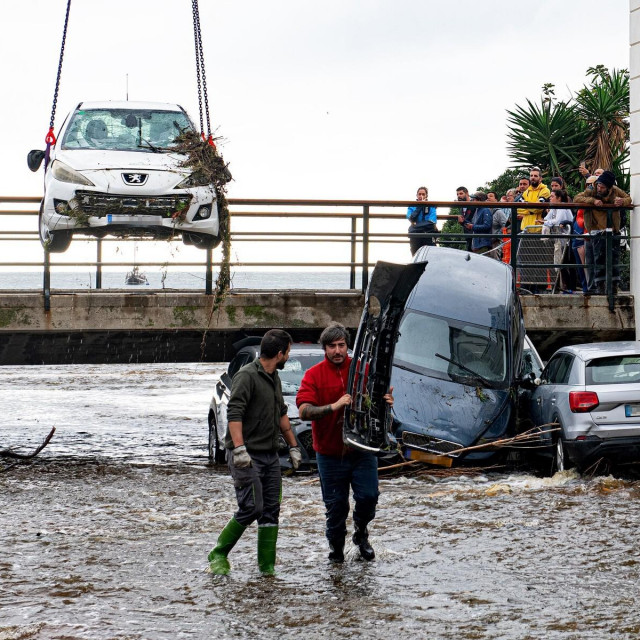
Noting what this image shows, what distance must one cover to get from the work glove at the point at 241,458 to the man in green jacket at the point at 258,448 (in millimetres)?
36

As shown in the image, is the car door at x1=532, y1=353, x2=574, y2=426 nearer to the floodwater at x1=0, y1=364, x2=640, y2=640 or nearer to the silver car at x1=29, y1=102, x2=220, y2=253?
the floodwater at x1=0, y1=364, x2=640, y2=640

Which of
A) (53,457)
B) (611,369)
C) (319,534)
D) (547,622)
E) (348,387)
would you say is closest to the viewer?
(547,622)

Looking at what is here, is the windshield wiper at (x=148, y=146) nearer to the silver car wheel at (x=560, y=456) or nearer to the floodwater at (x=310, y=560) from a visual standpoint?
the floodwater at (x=310, y=560)

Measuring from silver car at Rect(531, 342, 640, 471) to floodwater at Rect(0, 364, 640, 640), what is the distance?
1.19 ft

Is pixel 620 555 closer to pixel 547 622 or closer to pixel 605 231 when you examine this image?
pixel 547 622

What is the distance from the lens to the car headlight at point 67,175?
44.1 feet

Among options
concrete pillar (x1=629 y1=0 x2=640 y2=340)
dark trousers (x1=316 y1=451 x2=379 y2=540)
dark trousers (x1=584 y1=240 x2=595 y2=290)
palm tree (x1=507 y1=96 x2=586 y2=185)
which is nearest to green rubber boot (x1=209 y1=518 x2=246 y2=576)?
dark trousers (x1=316 y1=451 x2=379 y2=540)

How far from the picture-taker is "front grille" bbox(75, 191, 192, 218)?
1337 centimetres

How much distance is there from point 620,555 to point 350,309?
697 cm

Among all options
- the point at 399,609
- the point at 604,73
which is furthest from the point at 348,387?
the point at 604,73

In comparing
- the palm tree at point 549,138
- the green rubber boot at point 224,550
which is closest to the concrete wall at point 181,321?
the green rubber boot at point 224,550

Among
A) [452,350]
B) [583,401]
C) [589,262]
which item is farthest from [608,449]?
[589,262]

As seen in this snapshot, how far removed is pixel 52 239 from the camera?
547 inches

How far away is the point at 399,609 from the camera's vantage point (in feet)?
23.8
